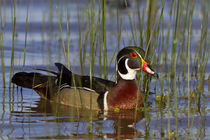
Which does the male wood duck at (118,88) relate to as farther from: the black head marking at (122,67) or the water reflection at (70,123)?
the water reflection at (70,123)

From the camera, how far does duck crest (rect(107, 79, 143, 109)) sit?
26.0 feet

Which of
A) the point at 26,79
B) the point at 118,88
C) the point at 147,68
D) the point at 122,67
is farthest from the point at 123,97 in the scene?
the point at 26,79

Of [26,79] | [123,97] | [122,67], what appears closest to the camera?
[123,97]

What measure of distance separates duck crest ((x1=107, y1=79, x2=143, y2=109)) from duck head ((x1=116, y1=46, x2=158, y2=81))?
0.55 ft

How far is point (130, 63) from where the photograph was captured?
804 cm

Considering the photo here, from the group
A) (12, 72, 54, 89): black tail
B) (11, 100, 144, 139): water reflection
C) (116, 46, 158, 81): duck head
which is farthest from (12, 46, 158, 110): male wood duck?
(12, 72, 54, 89): black tail

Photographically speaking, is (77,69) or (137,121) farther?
(77,69)

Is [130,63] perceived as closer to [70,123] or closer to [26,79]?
[70,123]

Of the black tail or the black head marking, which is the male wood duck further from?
the black tail

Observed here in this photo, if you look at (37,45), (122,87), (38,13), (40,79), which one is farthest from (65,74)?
(38,13)

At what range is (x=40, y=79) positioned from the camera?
8750mm

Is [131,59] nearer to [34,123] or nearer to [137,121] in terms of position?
[137,121]

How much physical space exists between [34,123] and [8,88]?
2223 millimetres

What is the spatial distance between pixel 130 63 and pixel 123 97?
1.71 ft
